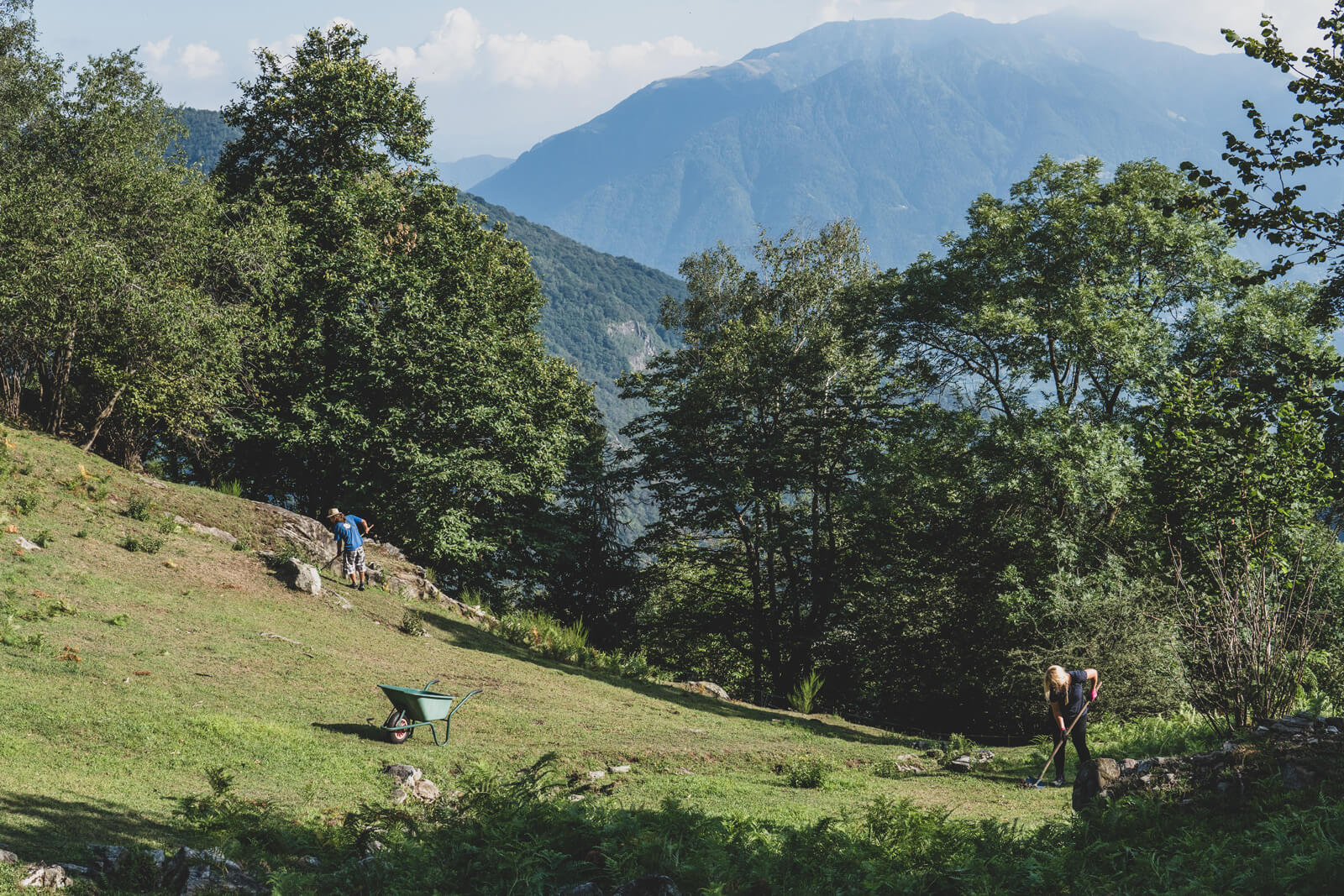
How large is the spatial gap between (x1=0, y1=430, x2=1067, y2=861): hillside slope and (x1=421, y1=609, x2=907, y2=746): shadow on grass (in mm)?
110

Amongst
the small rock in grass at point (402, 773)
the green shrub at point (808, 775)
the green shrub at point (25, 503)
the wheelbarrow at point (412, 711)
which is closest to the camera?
the small rock in grass at point (402, 773)

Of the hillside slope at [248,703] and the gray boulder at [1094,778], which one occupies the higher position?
the gray boulder at [1094,778]

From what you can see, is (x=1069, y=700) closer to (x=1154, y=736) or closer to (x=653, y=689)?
(x=1154, y=736)

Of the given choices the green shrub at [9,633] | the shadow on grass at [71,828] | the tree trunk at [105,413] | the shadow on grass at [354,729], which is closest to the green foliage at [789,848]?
the shadow on grass at [71,828]

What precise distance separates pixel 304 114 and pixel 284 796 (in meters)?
28.5

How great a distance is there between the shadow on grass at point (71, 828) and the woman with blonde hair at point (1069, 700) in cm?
1055

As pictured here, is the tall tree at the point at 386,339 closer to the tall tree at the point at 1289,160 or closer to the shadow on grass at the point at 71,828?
the shadow on grass at the point at 71,828

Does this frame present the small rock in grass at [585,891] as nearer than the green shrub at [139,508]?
Yes

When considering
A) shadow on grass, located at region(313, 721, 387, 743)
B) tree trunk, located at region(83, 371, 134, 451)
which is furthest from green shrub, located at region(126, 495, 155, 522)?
shadow on grass, located at region(313, 721, 387, 743)

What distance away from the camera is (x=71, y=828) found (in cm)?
691

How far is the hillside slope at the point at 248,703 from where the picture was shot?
348 inches

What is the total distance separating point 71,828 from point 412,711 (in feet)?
15.5

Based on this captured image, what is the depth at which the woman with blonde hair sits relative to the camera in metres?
12.1

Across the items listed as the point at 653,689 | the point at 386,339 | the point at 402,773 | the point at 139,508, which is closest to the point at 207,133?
the point at 386,339
